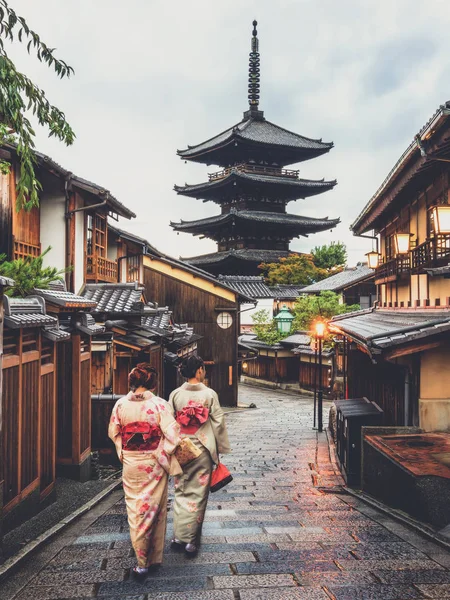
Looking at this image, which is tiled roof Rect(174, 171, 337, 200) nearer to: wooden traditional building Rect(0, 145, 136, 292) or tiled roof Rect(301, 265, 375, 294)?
tiled roof Rect(301, 265, 375, 294)

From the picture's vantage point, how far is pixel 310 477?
9344 millimetres

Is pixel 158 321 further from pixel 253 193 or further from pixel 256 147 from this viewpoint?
pixel 256 147

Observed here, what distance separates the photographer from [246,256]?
3919cm

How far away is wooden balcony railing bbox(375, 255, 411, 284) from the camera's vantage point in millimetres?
11680

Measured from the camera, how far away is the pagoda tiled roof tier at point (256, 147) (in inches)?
1549

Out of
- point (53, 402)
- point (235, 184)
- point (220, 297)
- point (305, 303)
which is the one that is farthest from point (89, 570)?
point (235, 184)

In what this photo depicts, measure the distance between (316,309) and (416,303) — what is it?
65.6ft

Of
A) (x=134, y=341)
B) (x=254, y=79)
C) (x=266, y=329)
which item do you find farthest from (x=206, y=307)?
(x=254, y=79)

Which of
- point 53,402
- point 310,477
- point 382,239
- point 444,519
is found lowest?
point 310,477

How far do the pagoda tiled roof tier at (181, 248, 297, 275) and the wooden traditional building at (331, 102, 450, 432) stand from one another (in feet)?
83.3

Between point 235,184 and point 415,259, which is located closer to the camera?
point 415,259

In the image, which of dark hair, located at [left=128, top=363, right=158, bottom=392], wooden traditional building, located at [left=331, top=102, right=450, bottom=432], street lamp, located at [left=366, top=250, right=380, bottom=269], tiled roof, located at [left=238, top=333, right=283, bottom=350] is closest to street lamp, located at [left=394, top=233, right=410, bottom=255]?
wooden traditional building, located at [left=331, top=102, right=450, bottom=432]

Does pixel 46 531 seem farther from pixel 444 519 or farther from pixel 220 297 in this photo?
pixel 220 297

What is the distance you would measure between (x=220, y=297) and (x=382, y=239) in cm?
1023
